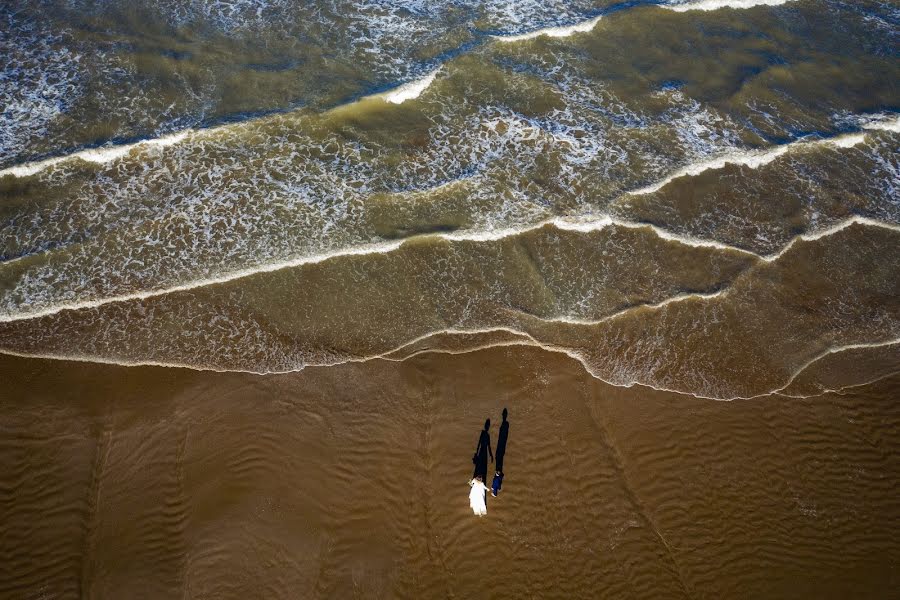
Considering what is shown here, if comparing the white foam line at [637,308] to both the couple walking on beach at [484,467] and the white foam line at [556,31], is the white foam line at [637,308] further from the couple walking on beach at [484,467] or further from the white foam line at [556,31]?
the white foam line at [556,31]

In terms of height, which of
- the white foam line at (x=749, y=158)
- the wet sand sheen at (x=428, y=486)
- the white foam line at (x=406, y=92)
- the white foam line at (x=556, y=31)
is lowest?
the wet sand sheen at (x=428, y=486)

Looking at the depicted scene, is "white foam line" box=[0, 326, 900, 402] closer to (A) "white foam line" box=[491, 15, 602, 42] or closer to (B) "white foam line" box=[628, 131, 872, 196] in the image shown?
(B) "white foam line" box=[628, 131, 872, 196]

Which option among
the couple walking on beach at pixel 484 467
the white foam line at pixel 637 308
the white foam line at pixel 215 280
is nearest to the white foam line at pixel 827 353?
the white foam line at pixel 637 308

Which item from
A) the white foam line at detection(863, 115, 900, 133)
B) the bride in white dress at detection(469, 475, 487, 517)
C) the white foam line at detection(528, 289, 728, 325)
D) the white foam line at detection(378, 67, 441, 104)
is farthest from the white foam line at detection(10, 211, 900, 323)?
the bride in white dress at detection(469, 475, 487, 517)

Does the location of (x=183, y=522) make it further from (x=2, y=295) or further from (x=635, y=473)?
(x=635, y=473)

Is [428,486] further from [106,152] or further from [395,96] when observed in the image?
[106,152]

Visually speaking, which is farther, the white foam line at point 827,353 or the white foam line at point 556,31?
the white foam line at point 556,31

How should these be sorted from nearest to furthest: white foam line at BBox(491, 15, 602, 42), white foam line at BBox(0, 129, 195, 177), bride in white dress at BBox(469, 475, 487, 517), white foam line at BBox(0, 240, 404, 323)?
bride in white dress at BBox(469, 475, 487, 517) < white foam line at BBox(0, 240, 404, 323) < white foam line at BBox(0, 129, 195, 177) < white foam line at BBox(491, 15, 602, 42)
